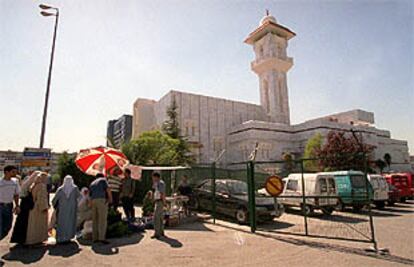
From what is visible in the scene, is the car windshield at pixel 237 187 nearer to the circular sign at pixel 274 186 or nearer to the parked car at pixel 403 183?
the circular sign at pixel 274 186

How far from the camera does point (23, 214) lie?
6.79 meters

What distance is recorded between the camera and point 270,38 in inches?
2298

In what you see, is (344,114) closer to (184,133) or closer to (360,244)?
(184,133)

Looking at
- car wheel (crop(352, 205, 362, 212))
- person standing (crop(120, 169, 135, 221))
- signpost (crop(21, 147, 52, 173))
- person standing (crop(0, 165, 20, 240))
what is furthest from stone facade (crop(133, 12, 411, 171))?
person standing (crop(0, 165, 20, 240))

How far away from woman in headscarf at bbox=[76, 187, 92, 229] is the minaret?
52.6 meters

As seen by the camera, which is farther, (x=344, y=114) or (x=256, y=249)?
(x=344, y=114)

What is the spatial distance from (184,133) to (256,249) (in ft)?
144

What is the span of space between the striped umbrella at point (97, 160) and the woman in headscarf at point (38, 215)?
8.57ft

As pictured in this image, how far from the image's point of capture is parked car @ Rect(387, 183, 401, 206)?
51.7ft

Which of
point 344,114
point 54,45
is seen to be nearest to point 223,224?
point 54,45

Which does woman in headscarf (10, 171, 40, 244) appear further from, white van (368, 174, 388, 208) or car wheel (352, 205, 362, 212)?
white van (368, 174, 388, 208)

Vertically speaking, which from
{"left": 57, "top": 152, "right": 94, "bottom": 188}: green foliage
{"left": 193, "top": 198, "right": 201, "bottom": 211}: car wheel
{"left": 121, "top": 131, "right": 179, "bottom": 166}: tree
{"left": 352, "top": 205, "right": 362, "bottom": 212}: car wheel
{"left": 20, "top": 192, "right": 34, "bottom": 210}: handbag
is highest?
{"left": 121, "top": 131, "right": 179, "bottom": 166}: tree

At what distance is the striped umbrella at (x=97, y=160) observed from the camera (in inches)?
385

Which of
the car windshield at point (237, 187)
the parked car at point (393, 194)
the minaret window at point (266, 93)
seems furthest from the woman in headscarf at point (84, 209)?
the minaret window at point (266, 93)
